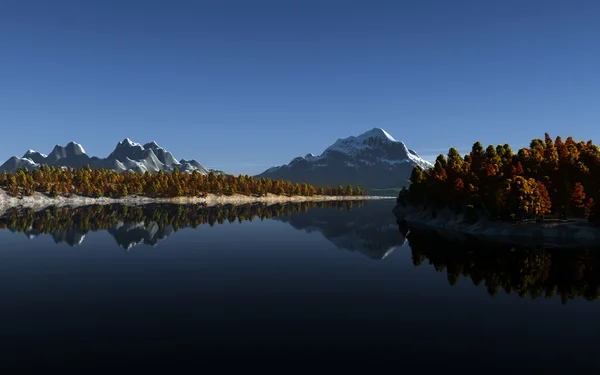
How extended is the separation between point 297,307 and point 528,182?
75.5m

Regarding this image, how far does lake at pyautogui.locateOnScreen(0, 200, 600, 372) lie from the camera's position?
23.2 meters

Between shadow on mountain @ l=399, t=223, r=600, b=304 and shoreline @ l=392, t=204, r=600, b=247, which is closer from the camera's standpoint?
shadow on mountain @ l=399, t=223, r=600, b=304

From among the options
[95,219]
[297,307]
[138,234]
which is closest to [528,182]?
[297,307]

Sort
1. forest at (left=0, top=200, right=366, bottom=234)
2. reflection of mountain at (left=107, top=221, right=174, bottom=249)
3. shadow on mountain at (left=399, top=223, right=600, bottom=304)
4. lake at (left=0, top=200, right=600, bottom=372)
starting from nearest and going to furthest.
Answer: lake at (left=0, top=200, right=600, bottom=372) → shadow on mountain at (left=399, top=223, right=600, bottom=304) → reflection of mountain at (left=107, top=221, right=174, bottom=249) → forest at (left=0, top=200, right=366, bottom=234)

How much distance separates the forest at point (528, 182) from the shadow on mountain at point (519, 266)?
60.2ft

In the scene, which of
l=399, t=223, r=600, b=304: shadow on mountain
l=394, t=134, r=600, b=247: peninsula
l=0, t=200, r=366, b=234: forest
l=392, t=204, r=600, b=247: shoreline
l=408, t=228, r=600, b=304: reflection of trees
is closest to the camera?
l=399, t=223, r=600, b=304: shadow on mountain

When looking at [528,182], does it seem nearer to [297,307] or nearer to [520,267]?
[520,267]

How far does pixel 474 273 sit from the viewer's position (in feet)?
160

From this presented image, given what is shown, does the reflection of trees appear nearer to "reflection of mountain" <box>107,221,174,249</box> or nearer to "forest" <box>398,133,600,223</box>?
"forest" <box>398,133,600,223</box>

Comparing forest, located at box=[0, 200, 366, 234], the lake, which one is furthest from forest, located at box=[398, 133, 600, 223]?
forest, located at box=[0, 200, 366, 234]

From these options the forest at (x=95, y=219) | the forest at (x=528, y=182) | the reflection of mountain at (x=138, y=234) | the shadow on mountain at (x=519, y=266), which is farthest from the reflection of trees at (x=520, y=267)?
the forest at (x=95, y=219)

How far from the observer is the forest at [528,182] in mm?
86000

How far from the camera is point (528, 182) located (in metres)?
86.9

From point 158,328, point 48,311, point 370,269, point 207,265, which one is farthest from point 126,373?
point 370,269
